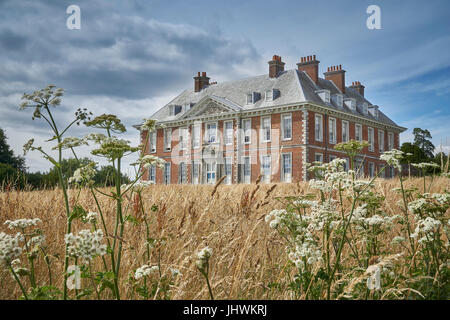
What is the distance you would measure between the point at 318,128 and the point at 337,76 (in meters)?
8.70

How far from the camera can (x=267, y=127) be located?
3497 cm

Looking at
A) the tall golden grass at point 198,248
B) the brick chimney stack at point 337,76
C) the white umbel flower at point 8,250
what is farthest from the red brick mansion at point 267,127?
the white umbel flower at point 8,250

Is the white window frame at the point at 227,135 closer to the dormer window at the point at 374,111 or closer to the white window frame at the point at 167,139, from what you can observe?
the white window frame at the point at 167,139

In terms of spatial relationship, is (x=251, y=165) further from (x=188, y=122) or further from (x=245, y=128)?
(x=188, y=122)

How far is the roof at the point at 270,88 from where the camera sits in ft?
112

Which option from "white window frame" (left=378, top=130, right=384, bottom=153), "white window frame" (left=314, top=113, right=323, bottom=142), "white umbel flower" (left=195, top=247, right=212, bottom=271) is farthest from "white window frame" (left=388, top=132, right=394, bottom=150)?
"white umbel flower" (left=195, top=247, right=212, bottom=271)

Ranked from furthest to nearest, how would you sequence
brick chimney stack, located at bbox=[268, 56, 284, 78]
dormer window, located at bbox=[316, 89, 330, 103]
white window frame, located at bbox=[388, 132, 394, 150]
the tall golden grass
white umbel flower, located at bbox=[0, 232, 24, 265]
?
white window frame, located at bbox=[388, 132, 394, 150] → brick chimney stack, located at bbox=[268, 56, 284, 78] → dormer window, located at bbox=[316, 89, 330, 103] → the tall golden grass → white umbel flower, located at bbox=[0, 232, 24, 265]

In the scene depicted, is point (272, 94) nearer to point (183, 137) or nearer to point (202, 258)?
point (183, 137)

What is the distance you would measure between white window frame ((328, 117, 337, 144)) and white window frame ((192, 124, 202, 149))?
11.9 metres

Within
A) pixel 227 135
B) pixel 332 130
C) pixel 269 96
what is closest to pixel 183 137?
pixel 227 135

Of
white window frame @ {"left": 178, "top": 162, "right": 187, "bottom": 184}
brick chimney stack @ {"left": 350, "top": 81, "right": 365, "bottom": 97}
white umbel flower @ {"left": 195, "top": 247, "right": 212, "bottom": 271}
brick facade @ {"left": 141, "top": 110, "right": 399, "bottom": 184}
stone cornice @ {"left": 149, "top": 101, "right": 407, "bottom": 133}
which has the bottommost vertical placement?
white umbel flower @ {"left": 195, "top": 247, "right": 212, "bottom": 271}

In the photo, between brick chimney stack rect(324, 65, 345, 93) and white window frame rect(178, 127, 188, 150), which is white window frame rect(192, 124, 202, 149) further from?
brick chimney stack rect(324, 65, 345, 93)

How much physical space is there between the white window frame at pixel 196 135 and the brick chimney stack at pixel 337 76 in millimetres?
14049

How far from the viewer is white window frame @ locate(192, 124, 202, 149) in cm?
3859
